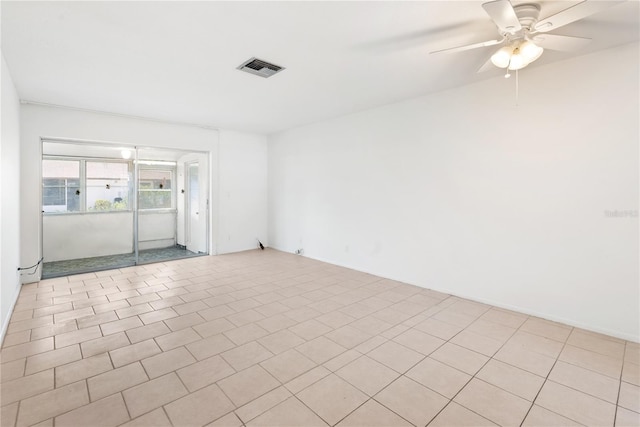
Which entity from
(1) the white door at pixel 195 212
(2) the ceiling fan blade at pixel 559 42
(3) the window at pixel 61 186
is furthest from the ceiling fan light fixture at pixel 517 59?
(3) the window at pixel 61 186

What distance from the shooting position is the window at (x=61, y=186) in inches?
196

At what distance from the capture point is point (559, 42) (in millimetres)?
2203

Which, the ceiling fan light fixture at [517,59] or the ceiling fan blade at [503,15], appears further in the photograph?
the ceiling fan light fixture at [517,59]

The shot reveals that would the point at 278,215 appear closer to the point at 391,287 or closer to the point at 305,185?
the point at 305,185

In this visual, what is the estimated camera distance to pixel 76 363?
90.8 inches

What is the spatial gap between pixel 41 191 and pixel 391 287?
209 inches

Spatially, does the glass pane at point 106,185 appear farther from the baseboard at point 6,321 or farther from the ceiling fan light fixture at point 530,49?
the ceiling fan light fixture at point 530,49

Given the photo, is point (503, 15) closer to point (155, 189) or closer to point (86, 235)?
point (155, 189)

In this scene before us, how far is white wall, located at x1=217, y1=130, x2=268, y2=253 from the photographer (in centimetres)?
630

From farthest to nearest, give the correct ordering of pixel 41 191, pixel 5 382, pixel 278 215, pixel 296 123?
1. pixel 278 215
2. pixel 296 123
3. pixel 41 191
4. pixel 5 382

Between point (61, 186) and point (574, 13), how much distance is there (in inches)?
275

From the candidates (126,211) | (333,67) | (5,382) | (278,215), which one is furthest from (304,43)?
(126,211)

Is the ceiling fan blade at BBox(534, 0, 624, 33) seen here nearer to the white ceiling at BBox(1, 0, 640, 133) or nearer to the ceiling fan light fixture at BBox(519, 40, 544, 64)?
the ceiling fan light fixture at BBox(519, 40, 544, 64)

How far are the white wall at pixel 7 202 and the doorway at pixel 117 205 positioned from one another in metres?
1.35
